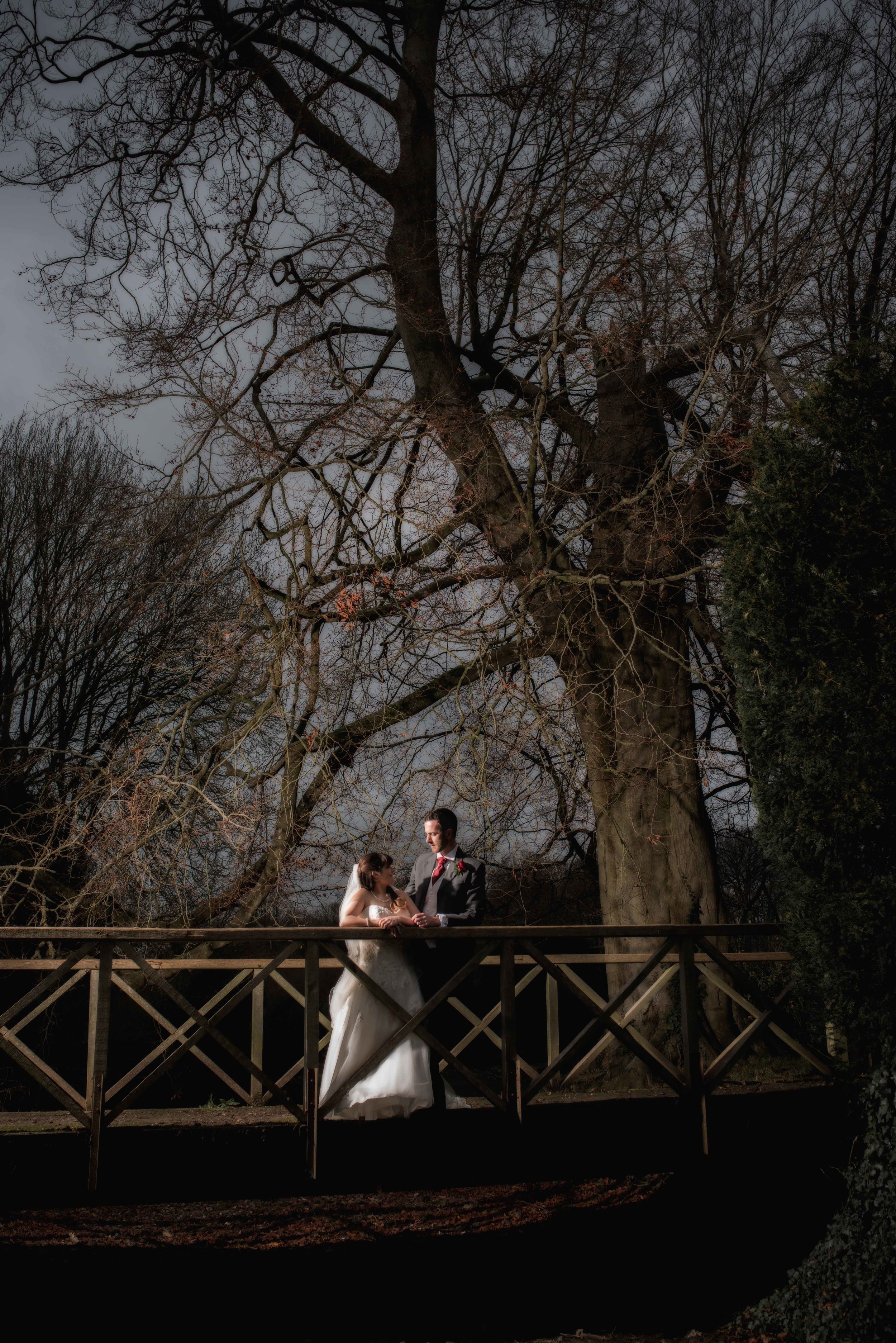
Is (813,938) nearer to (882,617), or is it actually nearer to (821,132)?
(882,617)

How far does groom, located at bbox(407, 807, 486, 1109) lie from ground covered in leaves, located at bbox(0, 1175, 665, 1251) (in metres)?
2.91

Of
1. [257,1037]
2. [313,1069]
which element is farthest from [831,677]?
[257,1037]

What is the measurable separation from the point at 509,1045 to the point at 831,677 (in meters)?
2.69

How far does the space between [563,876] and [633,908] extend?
412 cm

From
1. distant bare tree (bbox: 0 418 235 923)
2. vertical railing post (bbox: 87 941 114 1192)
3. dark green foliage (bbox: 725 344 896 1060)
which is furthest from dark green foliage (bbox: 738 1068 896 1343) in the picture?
distant bare tree (bbox: 0 418 235 923)

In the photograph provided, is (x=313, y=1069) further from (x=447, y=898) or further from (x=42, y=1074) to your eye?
(x=42, y=1074)

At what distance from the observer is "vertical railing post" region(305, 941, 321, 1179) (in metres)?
5.44

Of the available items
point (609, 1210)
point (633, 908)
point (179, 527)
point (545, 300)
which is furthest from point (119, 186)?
point (609, 1210)

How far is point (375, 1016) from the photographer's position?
5926 millimetres

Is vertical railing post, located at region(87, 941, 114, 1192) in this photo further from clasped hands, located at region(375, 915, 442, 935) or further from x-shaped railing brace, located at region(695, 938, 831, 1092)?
x-shaped railing brace, located at region(695, 938, 831, 1092)

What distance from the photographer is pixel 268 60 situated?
1034cm

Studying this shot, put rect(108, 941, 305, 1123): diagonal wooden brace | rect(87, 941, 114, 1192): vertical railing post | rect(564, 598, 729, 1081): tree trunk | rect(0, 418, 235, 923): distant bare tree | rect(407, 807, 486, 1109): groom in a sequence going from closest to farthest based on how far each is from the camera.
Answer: rect(87, 941, 114, 1192): vertical railing post → rect(108, 941, 305, 1123): diagonal wooden brace → rect(407, 807, 486, 1109): groom → rect(564, 598, 729, 1081): tree trunk → rect(0, 418, 235, 923): distant bare tree

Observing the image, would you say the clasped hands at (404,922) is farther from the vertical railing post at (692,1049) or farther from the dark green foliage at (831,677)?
the dark green foliage at (831,677)

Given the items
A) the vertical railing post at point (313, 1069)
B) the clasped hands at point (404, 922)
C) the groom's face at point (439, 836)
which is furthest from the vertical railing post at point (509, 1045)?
the vertical railing post at point (313, 1069)
